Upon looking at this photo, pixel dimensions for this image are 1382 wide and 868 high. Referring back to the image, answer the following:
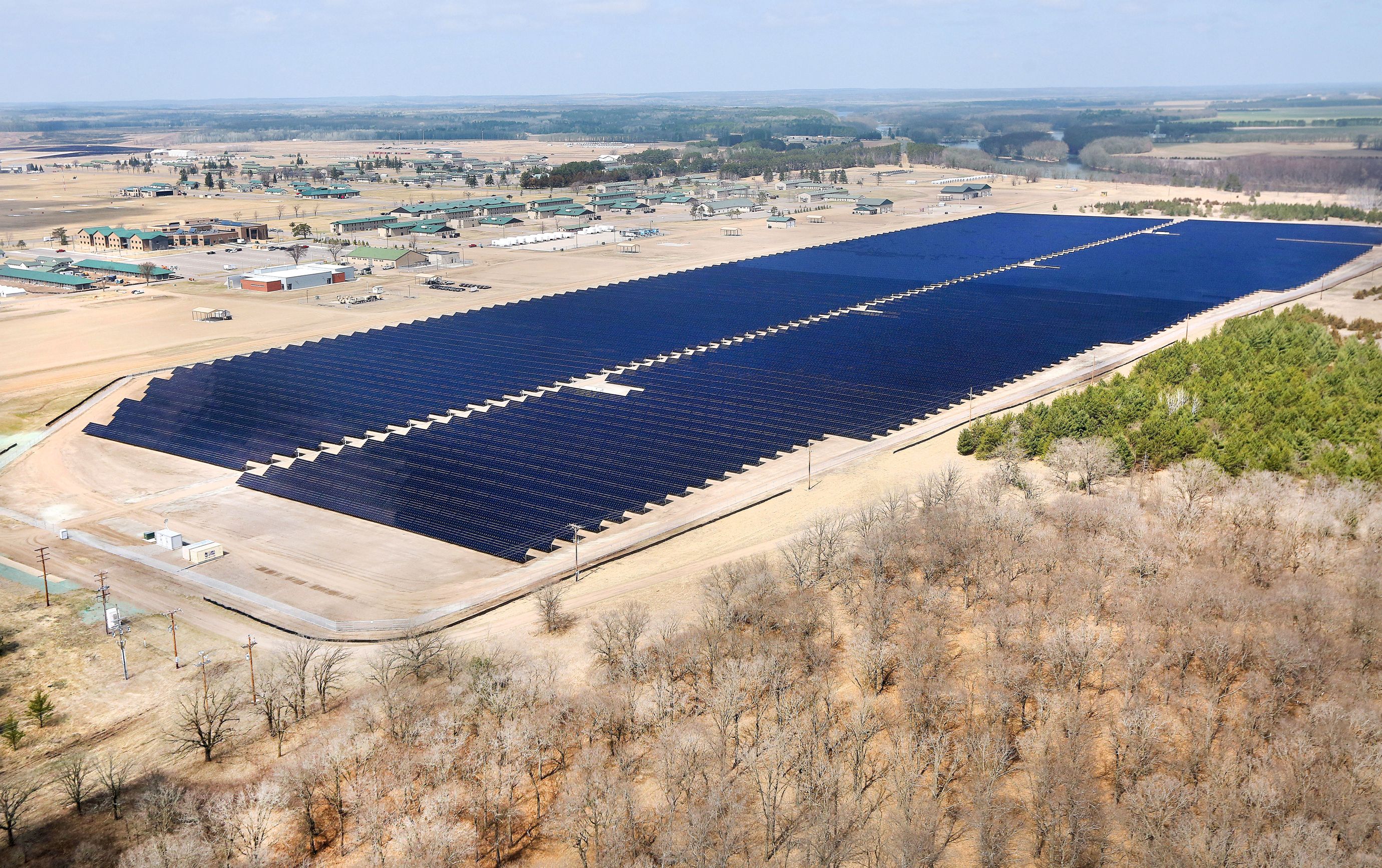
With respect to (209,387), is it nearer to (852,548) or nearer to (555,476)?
(555,476)

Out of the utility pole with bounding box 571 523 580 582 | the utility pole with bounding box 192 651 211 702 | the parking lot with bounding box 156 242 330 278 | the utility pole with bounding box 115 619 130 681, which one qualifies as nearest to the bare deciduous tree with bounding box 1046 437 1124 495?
the utility pole with bounding box 571 523 580 582

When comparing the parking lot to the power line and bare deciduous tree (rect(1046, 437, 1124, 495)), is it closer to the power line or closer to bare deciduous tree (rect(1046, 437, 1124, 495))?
the power line

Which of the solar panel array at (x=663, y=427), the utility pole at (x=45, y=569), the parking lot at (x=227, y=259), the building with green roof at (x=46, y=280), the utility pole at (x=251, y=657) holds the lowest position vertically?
the utility pole at (x=251, y=657)

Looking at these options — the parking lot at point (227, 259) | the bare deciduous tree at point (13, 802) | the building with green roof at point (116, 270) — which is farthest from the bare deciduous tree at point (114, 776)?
the building with green roof at point (116, 270)

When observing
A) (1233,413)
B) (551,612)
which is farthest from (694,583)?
(1233,413)

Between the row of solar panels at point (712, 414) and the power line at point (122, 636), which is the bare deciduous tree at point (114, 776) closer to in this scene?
the power line at point (122, 636)

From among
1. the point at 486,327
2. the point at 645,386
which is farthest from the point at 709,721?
the point at 486,327

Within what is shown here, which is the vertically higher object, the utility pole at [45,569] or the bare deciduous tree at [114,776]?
the utility pole at [45,569]

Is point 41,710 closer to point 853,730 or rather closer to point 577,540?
point 577,540
